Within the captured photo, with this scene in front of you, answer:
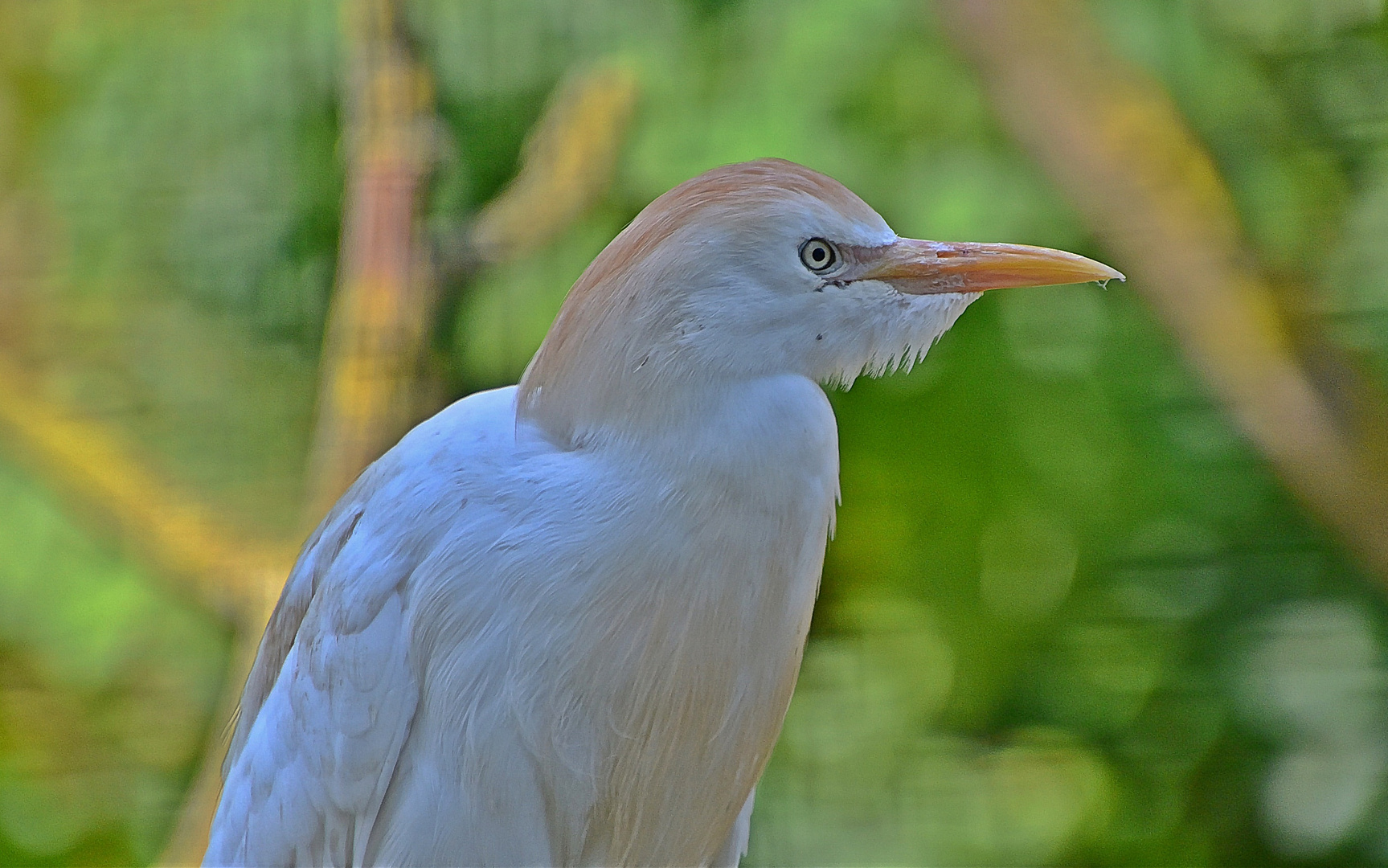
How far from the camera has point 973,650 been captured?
3.90 ft

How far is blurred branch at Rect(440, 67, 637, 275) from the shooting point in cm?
116

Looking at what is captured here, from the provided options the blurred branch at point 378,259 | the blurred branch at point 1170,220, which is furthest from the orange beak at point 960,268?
the blurred branch at point 378,259

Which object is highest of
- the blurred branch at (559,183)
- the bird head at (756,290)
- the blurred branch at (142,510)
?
the blurred branch at (559,183)

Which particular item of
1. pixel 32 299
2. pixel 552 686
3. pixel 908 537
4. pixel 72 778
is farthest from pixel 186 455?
pixel 552 686

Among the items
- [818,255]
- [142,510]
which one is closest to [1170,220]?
[818,255]

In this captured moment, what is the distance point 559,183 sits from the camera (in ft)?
3.83

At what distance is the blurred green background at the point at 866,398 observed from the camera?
3.58ft

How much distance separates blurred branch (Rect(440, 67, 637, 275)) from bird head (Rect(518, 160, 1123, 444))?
66 cm

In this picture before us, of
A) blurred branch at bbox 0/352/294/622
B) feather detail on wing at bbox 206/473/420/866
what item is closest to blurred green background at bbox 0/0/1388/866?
blurred branch at bbox 0/352/294/622

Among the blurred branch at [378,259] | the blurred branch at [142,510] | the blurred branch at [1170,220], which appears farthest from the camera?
the blurred branch at [142,510]

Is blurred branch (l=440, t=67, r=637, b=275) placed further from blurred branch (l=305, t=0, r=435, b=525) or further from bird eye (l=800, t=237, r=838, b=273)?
bird eye (l=800, t=237, r=838, b=273)

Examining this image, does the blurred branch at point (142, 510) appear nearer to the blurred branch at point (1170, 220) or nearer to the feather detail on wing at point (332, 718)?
the feather detail on wing at point (332, 718)

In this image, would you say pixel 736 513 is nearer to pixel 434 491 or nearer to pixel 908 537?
pixel 434 491

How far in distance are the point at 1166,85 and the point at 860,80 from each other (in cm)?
29
